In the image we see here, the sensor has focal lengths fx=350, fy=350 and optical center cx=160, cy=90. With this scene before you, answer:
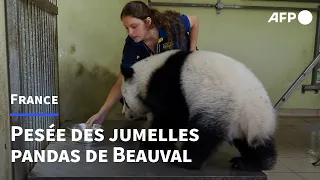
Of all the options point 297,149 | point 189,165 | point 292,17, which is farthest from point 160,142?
point 292,17

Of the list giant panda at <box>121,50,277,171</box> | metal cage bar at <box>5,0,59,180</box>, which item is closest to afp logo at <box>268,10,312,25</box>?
giant panda at <box>121,50,277,171</box>

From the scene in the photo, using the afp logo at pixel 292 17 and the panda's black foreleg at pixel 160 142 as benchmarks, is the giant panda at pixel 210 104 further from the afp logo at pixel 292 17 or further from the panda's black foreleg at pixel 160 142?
the afp logo at pixel 292 17

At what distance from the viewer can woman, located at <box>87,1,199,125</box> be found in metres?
1.33

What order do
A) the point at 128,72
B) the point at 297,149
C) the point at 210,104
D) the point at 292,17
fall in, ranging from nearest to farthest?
1. the point at 210,104
2. the point at 128,72
3. the point at 297,149
4. the point at 292,17

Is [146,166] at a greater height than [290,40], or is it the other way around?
[290,40]

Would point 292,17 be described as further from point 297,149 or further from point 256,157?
point 256,157

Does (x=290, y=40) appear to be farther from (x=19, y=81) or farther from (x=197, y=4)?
(x=19, y=81)

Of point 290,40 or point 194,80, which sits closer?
point 194,80

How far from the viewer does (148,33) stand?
142 cm

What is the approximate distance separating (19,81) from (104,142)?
18.5 inches

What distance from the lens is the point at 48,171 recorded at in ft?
3.40

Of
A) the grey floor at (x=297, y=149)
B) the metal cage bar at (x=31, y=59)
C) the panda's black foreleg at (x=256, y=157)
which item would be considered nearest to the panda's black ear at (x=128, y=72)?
the metal cage bar at (x=31, y=59)

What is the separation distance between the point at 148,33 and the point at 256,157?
0.66 meters

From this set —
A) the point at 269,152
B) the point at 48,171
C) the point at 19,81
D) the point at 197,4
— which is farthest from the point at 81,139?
the point at 197,4
